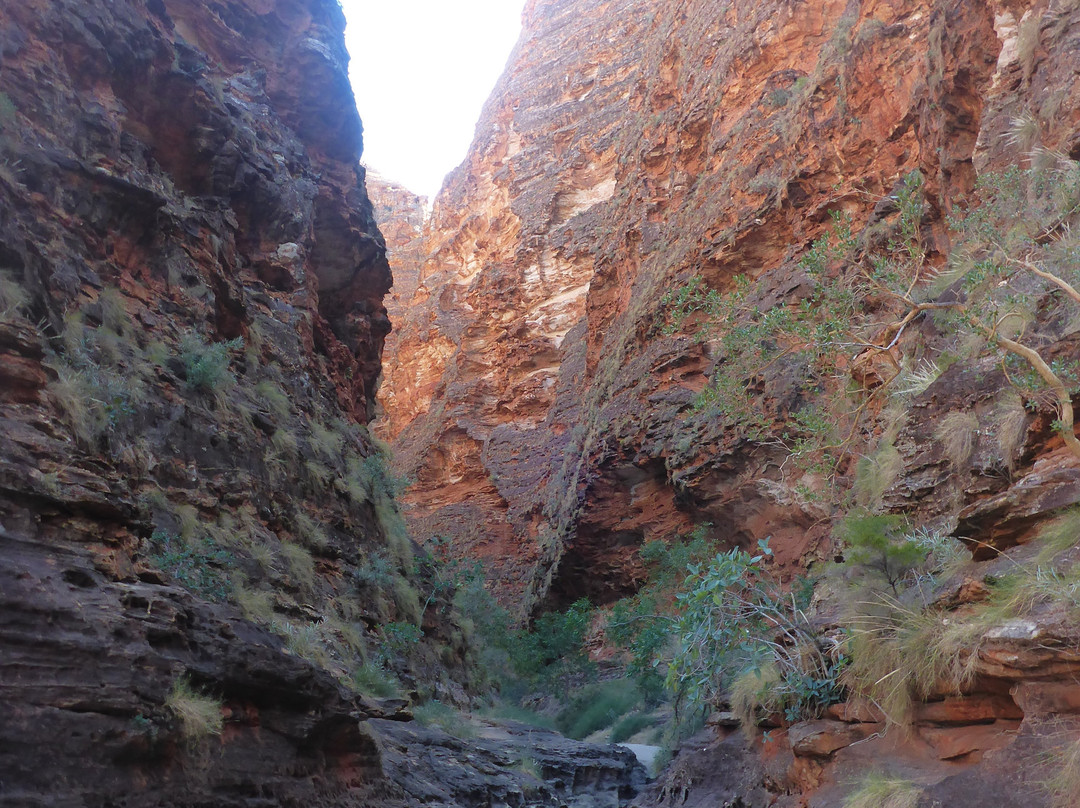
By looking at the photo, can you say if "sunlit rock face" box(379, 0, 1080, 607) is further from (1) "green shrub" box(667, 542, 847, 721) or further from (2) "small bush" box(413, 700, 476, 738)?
(2) "small bush" box(413, 700, 476, 738)

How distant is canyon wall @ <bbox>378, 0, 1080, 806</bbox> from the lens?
7102 mm

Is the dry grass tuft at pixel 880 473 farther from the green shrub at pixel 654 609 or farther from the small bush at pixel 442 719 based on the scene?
the green shrub at pixel 654 609

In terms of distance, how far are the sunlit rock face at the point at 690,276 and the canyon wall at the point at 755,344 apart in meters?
0.08

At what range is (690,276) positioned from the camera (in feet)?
78.1

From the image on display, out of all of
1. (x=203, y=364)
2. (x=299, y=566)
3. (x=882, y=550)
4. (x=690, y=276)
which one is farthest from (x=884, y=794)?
(x=690, y=276)

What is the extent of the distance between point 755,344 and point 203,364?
7.82 metres

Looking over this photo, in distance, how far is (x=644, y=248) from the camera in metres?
30.0

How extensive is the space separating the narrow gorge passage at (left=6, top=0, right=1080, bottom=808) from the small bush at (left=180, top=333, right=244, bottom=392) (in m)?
0.08

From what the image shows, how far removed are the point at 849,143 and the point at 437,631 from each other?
15912 millimetres

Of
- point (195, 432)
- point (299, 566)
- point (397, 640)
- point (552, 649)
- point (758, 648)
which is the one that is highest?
point (195, 432)

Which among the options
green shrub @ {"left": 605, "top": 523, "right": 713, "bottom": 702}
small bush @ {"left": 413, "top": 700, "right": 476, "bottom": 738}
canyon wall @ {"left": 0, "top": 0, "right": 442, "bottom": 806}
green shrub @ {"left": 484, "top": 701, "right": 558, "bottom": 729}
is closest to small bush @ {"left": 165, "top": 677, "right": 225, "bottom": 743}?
canyon wall @ {"left": 0, "top": 0, "right": 442, "bottom": 806}

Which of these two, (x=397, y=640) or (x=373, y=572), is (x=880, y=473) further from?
(x=373, y=572)

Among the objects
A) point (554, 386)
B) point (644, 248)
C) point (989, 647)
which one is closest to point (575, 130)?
point (554, 386)

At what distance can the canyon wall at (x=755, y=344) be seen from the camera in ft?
23.3
